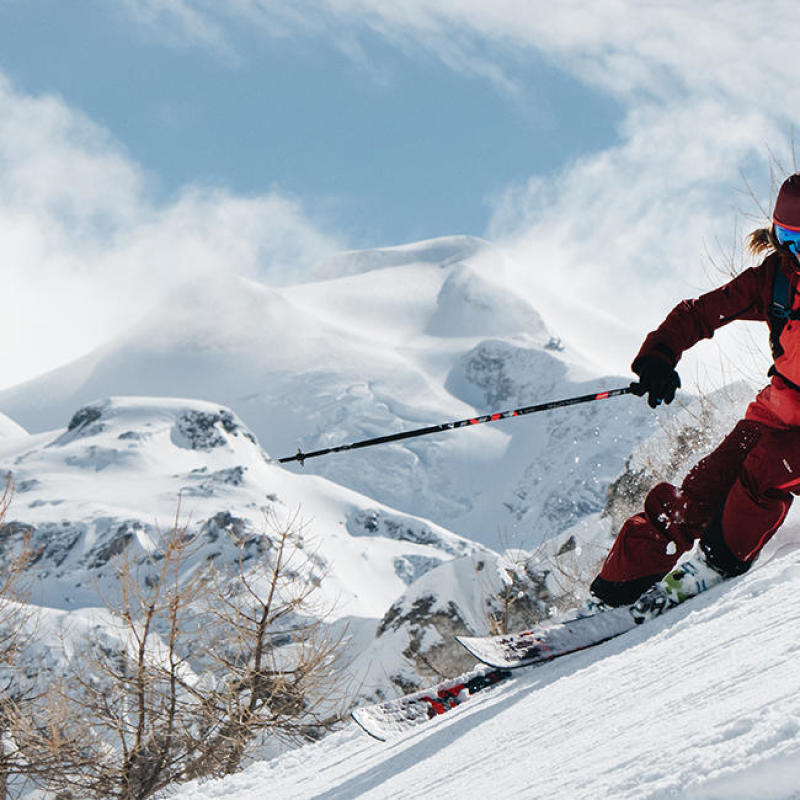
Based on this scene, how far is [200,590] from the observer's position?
35.6 feet

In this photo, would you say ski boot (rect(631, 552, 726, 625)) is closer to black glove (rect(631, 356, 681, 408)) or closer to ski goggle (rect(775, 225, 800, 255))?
black glove (rect(631, 356, 681, 408))

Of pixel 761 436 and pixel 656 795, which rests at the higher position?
pixel 761 436

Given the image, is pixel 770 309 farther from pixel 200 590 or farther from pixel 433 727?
pixel 200 590

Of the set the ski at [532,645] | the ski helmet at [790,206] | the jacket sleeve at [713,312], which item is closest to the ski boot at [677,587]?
the ski at [532,645]

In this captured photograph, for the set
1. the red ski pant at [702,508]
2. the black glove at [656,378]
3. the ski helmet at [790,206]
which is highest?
the ski helmet at [790,206]

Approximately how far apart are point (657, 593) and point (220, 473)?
139436 millimetres

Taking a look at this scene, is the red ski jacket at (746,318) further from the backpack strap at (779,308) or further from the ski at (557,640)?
the ski at (557,640)

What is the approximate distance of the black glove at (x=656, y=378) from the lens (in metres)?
3.83

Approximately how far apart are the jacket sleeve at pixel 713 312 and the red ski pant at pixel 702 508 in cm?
46

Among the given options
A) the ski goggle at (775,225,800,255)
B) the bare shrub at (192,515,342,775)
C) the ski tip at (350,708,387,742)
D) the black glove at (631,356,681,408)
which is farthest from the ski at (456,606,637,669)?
the bare shrub at (192,515,342,775)

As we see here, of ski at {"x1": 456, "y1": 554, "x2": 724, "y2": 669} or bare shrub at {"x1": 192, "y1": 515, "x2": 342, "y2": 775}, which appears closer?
ski at {"x1": 456, "y1": 554, "x2": 724, "y2": 669}

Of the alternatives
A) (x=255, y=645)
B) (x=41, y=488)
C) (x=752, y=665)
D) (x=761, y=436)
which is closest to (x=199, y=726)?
(x=255, y=645)

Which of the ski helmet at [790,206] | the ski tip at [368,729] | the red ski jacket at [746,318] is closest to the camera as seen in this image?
the ski helmet at [790,206]

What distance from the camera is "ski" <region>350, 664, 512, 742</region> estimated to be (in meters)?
4.03
